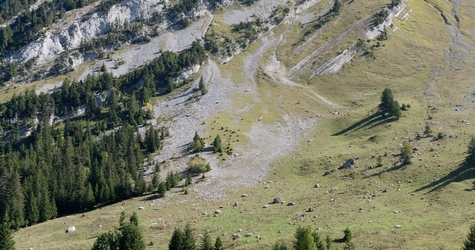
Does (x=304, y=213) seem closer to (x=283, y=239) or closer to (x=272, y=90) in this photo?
(x=283, y=239)

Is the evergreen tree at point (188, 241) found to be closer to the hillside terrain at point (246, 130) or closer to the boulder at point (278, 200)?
the hillside terrain at point (246, 130)

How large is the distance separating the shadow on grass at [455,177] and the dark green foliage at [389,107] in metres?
38.2

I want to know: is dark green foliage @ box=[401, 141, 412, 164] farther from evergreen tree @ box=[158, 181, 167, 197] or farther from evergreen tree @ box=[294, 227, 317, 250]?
evergreen tree @ box=[158, 181, 167, 197]

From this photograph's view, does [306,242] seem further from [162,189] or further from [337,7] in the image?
[337,7]

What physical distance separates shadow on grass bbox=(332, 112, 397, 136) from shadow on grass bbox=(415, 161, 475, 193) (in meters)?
38.3

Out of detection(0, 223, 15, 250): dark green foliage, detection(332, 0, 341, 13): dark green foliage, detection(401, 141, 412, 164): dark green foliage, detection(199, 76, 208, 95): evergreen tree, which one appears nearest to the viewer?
detection(0, 223, 15, 250): dark green foliage

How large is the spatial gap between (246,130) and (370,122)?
1410 inches

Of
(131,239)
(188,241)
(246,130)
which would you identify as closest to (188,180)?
(246,130)

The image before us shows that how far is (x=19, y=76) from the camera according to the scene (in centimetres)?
17375

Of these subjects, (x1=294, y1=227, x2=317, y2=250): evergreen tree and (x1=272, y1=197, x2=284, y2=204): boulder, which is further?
(x1=272, y1=197, x2=284, y2=204): boulder

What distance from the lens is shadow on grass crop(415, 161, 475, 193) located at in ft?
225

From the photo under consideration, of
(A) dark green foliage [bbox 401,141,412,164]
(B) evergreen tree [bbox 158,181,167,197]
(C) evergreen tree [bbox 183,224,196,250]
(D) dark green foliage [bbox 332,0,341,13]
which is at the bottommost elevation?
(C) evergreen tree [bbox 183,224,196,250]

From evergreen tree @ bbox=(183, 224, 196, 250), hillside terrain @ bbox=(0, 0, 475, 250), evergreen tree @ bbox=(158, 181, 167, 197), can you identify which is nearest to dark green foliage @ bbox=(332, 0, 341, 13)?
hillside terrain @ bbox=(0, 0, 475, 250)

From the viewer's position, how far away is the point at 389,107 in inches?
4414
